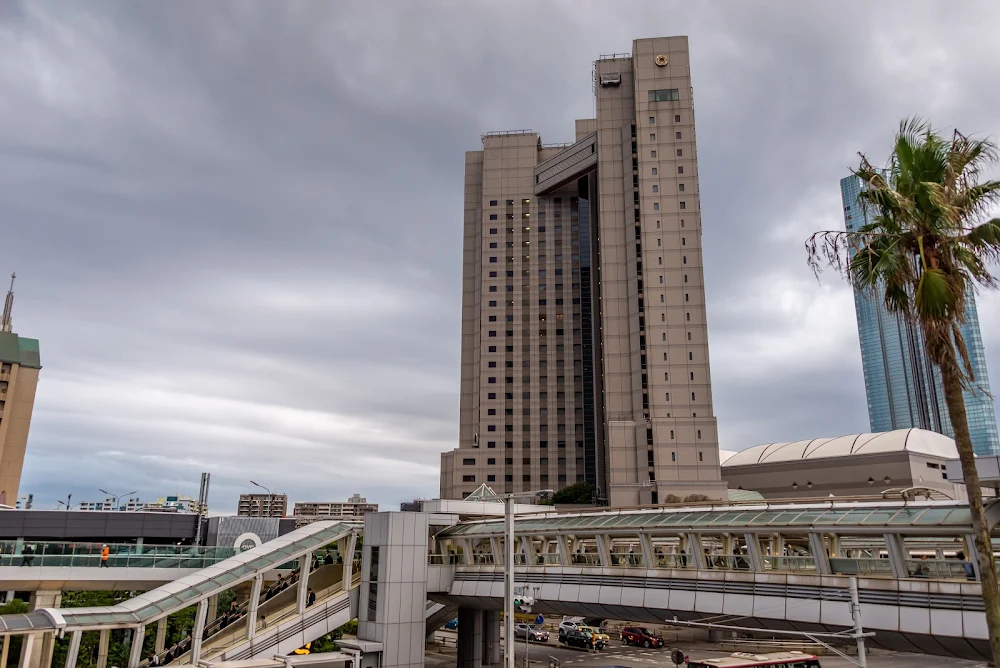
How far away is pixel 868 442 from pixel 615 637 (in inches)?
2156

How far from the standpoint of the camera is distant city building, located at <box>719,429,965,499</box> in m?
99.7

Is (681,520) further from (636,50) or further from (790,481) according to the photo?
(636,50)

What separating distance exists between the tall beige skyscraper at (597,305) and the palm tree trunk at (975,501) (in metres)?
88.2

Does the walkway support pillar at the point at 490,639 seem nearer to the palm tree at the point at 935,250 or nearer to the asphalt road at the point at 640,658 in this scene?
the asphalt road at the point at 640,658

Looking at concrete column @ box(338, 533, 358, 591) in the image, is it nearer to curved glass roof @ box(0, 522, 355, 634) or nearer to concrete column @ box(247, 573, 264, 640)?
curved glass roof @ box(0, 522, 355, 634)

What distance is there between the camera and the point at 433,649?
234 feet

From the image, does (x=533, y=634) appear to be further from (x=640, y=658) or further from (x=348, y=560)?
(x=348, y=560)

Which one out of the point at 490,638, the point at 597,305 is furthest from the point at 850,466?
the point at 490,638

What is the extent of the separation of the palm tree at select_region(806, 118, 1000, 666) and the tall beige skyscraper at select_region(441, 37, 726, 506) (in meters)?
88.2

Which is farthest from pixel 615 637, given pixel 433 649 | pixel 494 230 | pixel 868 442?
pixel 494 230

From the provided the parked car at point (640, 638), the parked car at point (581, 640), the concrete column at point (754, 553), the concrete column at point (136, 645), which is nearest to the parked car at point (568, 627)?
the parked car at point (581, 640)

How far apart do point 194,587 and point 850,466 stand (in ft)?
317

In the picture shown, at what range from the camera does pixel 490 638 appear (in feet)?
179

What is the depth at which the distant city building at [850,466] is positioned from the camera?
327ft
